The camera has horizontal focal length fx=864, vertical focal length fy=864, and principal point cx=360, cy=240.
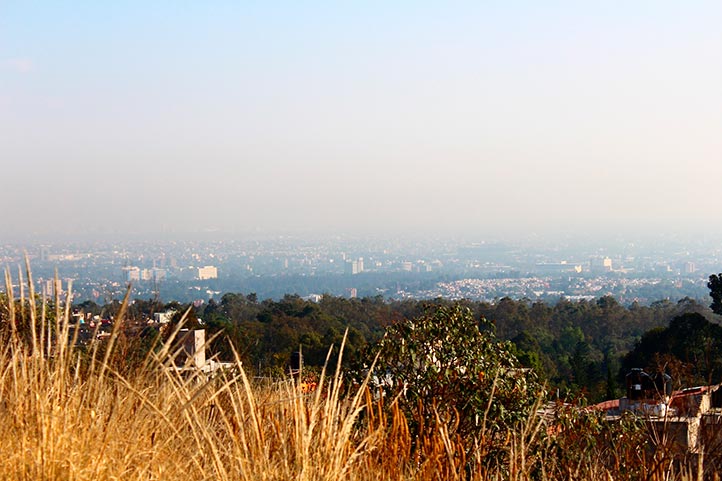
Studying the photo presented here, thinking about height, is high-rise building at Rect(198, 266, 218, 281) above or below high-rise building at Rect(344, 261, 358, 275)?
A: above

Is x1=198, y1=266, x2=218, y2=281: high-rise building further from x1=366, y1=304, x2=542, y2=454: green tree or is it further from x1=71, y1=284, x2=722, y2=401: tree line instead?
x1=366, y1=304, x2=542, y2=454: green tree

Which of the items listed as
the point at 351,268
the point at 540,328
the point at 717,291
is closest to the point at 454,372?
the point at 717,291

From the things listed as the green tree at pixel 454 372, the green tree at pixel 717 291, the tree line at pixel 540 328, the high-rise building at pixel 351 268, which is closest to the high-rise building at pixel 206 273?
the tree line at pixel 540 328

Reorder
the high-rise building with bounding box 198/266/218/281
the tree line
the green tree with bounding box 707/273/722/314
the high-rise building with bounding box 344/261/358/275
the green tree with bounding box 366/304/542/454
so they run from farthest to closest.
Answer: the high-rise building with bounding box 344/261/358/275 < the high-rise building with bounding box 198/266/218/281 < the green tree with bounding box 707/273/722/314 < the tree line < the green tree with bounding box 366/304/542/454

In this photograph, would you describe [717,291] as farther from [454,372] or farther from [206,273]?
[206,273]

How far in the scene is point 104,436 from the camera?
2.20 m

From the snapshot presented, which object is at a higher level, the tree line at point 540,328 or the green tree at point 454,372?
the green tree at point 454,372

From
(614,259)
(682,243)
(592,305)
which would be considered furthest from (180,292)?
(682,243)

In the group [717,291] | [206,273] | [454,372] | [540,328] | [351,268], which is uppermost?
[454,372]

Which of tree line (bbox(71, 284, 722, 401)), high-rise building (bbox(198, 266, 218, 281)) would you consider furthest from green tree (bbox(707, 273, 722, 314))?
high-rise building (bbox(198, 266, 218, 281))

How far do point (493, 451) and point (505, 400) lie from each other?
542mm

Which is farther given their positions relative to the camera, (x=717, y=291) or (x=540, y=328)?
(x=540, y=328)

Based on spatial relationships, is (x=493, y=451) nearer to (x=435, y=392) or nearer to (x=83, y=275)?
(x=435, y=392)

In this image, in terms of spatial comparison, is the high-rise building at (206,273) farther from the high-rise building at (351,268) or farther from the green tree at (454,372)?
the green tree at (454,372)
